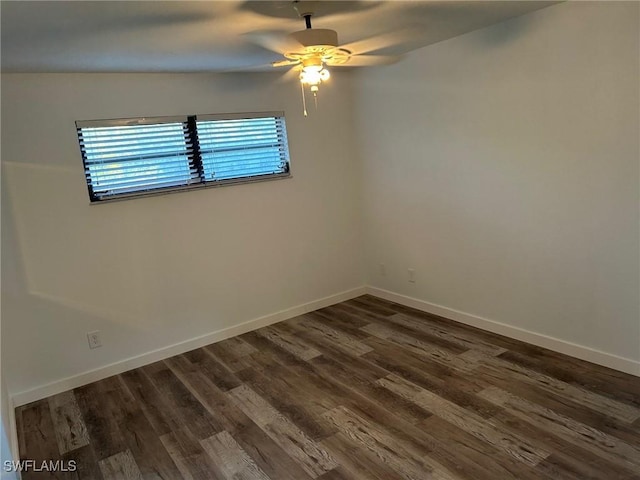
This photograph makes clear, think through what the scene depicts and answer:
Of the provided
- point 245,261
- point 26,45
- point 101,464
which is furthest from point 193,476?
point 26,45

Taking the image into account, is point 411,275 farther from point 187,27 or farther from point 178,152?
point 187,27

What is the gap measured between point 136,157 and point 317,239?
172 cm

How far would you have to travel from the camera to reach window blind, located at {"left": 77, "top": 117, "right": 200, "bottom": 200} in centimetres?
331

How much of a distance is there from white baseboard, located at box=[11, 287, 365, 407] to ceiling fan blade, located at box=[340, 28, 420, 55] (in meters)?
2.28

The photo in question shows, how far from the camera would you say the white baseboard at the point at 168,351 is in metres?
3.24

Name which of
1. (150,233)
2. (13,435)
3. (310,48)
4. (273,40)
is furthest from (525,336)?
(13,435)

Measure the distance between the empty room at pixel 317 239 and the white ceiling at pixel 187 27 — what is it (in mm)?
21

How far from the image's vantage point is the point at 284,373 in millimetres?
3270

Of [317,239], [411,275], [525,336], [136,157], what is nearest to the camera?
[525,336]

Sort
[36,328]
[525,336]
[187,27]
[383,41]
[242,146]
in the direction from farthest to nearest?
[242,146], [525,336], [36,328], [383,41], [187,27]

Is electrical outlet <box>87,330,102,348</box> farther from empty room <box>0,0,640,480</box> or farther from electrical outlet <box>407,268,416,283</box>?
electrical outlet <box>407,268,416,283</box>

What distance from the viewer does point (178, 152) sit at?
364 cm

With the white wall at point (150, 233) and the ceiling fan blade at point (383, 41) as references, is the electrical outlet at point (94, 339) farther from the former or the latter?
the ceiling fan blade at point (383, 41)

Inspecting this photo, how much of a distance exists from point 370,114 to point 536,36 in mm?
1614
